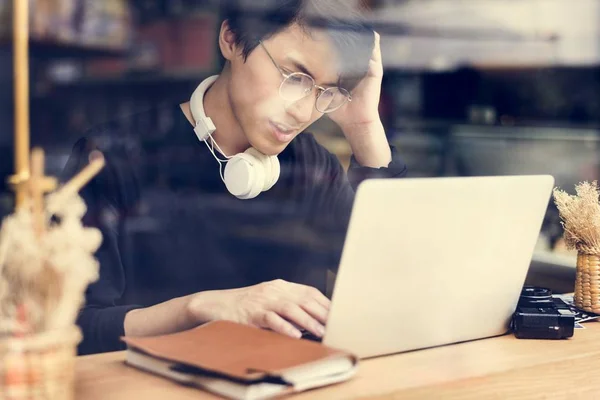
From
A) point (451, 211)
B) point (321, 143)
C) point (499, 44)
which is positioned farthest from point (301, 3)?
point (499, 44)

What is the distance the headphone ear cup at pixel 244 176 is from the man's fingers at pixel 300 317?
649 millimetres

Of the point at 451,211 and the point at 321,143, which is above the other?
the point at 321,143

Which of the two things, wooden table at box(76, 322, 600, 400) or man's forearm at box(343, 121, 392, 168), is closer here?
wooden table at box(76, 322, 600, 400)

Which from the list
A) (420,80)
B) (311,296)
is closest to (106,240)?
(311,296)

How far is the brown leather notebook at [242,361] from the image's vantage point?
3.99 feet

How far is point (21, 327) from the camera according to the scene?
111cm

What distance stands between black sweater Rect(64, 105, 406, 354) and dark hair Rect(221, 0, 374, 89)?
23 centimetres

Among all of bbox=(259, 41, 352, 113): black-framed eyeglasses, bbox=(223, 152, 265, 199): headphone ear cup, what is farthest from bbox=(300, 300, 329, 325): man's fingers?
bbox=(259, 41, 352, 113): black-framed eyeglasses

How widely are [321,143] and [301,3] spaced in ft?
1.25

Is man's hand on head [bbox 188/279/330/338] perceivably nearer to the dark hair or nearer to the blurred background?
the blurred background

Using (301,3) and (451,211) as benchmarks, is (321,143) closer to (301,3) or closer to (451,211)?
(301,3)

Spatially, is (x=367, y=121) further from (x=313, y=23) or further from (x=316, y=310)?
(x=316, y=310)

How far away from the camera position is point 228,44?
2.16 meters

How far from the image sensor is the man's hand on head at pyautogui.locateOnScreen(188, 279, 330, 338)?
1.49 m
